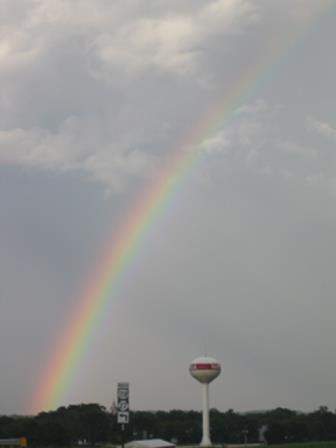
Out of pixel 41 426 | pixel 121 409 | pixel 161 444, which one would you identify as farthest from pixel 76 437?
pixel 121 409

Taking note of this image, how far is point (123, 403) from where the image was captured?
29.3 meters

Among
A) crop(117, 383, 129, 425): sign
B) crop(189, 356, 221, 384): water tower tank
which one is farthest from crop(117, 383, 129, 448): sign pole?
crop(189, 356, 221, 384): water tower tank

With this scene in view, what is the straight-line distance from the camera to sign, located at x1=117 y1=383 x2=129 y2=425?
95.9 feet

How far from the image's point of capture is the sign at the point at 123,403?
1150 inches

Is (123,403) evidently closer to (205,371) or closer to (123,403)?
(123,403)

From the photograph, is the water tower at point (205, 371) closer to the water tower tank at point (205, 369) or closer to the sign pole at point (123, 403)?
the water tower tank at point (205, 369)

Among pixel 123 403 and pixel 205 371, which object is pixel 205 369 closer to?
pixel 205 371

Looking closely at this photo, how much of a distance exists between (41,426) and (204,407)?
3975 centimetres

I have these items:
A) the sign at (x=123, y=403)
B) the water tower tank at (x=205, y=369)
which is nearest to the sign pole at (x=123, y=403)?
the sign at (x=123, y=403)

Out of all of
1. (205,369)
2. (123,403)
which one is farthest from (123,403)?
(205,369)

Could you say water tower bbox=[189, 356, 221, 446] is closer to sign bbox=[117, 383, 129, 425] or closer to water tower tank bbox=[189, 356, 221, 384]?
water tower tank bbox=[189, 356, 221, 384]

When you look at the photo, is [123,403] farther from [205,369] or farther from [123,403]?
[205,369]

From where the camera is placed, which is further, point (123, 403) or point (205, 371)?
point (205, 371)

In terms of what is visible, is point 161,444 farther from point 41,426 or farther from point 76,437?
point 41,426
